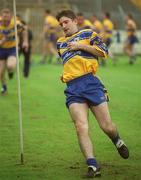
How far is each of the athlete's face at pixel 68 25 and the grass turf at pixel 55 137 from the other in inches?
74.3

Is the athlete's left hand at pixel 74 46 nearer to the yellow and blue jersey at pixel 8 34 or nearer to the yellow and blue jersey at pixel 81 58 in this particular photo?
the yellow and blue jersey at pixel 81 58

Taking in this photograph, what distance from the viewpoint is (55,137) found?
11992 mm

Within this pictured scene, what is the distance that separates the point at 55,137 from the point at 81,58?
3.28 metres

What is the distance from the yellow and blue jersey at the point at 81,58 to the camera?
8984 millimetres

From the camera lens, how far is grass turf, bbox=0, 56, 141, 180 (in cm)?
910

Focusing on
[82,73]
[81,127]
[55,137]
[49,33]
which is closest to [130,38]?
[49,33]

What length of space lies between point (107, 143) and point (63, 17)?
3.08m

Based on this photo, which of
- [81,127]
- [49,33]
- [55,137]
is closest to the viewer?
[81,127]

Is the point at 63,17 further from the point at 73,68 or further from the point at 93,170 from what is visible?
the point at 93,170

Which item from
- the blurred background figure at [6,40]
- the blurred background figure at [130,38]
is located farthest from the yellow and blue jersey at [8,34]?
the blurred background figure at [130,38]

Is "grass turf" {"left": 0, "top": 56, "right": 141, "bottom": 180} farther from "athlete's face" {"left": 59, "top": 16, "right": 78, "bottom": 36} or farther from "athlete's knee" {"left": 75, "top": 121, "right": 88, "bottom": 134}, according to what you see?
"athlete's face" {"left": 59, "top": 16, "right": 78, "bottom": 36}

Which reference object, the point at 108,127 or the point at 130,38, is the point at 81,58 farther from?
the point at 130,38

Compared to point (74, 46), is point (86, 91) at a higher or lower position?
lower

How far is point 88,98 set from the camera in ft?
29.3
